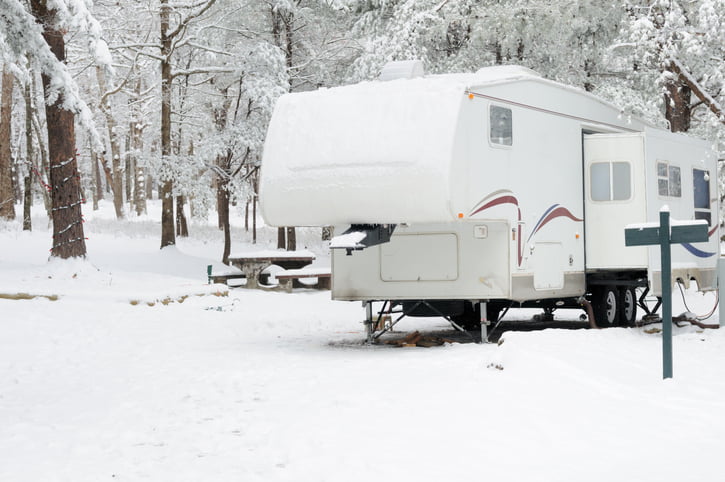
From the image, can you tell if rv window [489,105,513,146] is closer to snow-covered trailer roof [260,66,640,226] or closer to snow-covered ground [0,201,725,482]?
snow-covered trailer roof [260,66,640,226]

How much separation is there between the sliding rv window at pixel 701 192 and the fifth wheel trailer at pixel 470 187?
0.71 metres

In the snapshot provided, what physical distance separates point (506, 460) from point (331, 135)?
588cm

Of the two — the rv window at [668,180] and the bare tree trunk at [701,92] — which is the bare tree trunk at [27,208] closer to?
the bare tree trunk at [701,92]

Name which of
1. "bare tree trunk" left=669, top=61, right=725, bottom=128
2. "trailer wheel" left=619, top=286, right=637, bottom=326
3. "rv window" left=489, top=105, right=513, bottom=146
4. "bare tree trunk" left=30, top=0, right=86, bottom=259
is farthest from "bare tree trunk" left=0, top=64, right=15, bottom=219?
"rv window" left=489, top=105, right=513, bottom=146

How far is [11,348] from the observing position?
432 inches

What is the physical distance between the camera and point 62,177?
17266 mm

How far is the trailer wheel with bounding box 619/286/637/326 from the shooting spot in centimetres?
1413

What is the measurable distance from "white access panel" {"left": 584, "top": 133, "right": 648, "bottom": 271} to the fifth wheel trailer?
0.02m

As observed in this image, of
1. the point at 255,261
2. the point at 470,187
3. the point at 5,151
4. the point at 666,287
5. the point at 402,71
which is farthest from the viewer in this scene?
the point at 5,151

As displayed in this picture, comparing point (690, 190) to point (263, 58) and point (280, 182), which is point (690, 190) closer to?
point (280, 182)

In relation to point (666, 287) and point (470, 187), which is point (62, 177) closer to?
point (470, 187)

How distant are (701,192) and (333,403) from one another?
9.01 m

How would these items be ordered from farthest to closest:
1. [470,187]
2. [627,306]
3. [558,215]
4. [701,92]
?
[701,92]
[627,306]
[558,215]
[470,187]

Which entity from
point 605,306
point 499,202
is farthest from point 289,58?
point 499,202
